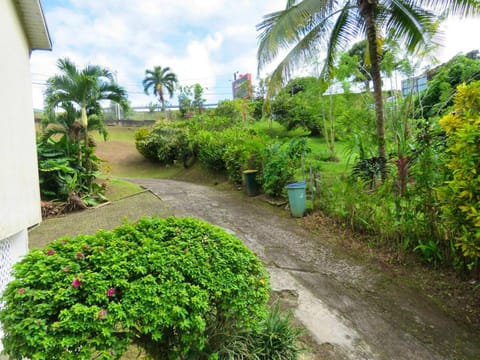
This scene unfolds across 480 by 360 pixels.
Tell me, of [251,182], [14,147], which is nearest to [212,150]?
[251,182]

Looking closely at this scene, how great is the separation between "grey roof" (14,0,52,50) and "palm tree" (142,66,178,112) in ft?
89.8

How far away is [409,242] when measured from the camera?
4168 mm

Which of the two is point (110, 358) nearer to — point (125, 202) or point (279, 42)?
point (279, 42)

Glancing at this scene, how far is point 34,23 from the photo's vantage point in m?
4.69

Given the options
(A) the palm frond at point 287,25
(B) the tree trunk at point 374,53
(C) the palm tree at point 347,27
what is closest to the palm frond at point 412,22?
(C) the palm tree at point 347,27

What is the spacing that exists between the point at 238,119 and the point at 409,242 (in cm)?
1257

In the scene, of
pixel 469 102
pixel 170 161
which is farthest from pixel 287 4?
pixel 170 161

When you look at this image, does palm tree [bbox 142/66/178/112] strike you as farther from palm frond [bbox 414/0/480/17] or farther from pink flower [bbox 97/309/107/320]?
pink flower [bbox 97/309/107/320]

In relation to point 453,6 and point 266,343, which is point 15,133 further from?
point 453,6

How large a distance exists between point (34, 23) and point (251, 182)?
19.8ft

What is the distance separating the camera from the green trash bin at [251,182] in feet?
28.6

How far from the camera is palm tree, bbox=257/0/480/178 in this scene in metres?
6.14

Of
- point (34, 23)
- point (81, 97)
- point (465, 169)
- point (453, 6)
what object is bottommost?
point (465, 169)

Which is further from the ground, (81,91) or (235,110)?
(235,110)
